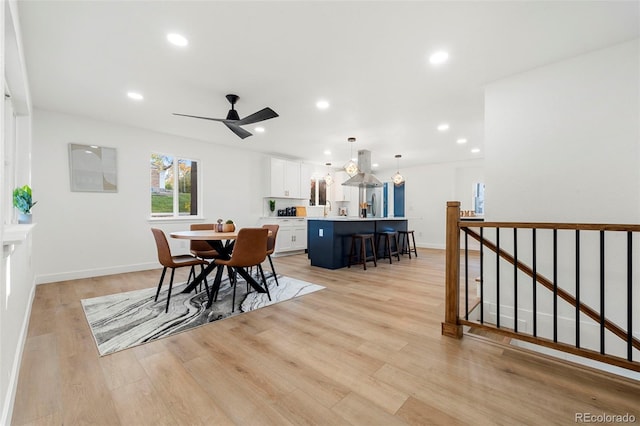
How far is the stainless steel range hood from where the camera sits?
6.05m

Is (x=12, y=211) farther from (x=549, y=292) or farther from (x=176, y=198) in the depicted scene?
(x=549, y=292)

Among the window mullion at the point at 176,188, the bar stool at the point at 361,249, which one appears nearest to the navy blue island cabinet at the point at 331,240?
the bar stool at the point at 361,249

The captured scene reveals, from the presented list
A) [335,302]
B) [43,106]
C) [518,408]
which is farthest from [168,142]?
[518,408]

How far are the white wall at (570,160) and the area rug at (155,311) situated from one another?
2534 millimetres

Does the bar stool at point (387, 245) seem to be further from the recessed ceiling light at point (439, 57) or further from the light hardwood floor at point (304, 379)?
the recessed ceiling light at point (439, 57)

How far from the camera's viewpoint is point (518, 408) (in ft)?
4.67

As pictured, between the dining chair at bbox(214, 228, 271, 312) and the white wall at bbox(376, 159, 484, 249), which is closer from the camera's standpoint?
the dining chair at bbox(214, 228, 271, 312)

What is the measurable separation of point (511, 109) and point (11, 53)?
4.44 m

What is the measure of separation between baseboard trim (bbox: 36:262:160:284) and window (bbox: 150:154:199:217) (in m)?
0.96

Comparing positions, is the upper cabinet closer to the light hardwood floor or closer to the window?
the window

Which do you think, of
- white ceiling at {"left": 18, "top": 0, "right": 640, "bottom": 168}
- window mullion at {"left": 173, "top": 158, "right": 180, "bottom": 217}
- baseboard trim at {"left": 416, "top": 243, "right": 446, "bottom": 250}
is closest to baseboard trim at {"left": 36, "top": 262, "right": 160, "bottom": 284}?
window mullion at {"left": 173, "top": 158, "right": 180, "bottom": 217}

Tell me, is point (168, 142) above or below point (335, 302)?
above

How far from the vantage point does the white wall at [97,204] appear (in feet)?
12.9

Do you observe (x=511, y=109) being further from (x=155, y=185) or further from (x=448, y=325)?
(x=155, y=185)
